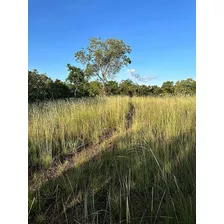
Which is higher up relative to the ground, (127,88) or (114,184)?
(127,88)

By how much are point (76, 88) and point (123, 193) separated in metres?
4.46

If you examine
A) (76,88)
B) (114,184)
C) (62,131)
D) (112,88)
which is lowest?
(114,184)

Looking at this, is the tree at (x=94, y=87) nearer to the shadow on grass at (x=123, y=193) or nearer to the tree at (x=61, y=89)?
the tree at (x=61, y=89)

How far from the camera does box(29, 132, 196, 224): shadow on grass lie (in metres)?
0.98

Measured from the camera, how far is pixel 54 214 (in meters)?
1.09

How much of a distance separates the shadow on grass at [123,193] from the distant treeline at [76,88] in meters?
2.99

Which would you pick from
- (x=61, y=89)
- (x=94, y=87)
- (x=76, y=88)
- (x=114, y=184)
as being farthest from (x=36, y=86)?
(x=114, y=184)

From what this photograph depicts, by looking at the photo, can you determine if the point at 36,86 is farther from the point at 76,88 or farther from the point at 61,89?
the point at 61,89

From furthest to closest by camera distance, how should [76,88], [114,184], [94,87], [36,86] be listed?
[94,87]
[76,88]
[36,86]
[114,184]

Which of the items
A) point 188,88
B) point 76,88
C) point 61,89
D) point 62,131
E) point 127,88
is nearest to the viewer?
point 62,131

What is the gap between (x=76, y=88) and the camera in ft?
17.4
